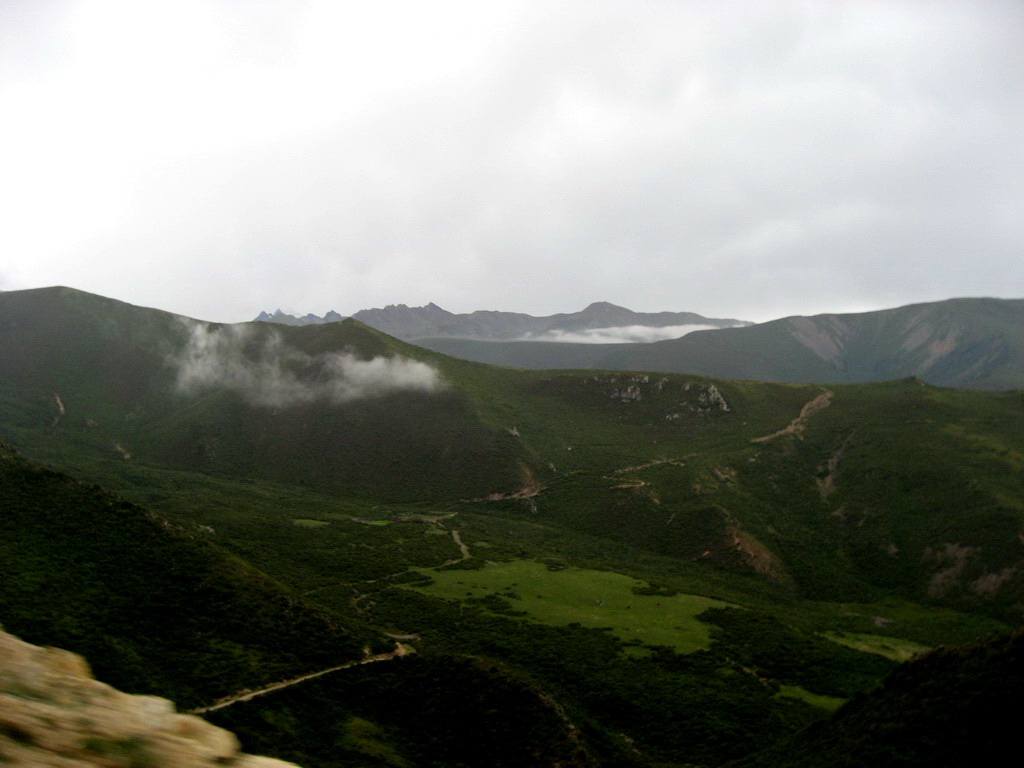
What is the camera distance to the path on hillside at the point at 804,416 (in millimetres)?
153250

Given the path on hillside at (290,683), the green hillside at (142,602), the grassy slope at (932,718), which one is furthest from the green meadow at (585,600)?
the grassy slope at (932,718)

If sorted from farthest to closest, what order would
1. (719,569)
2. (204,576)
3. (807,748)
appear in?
(719,569)
(204,576)
(807,748)

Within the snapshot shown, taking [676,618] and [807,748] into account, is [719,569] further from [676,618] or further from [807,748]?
[807,748]

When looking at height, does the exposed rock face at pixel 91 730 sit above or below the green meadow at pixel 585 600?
above

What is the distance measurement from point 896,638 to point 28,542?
9687cm

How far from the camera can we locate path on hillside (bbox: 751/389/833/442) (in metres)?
153

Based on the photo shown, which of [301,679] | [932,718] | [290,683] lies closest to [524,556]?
[301,679]

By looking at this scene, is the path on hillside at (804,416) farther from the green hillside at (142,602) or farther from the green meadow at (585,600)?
the green hillside at (142,602)

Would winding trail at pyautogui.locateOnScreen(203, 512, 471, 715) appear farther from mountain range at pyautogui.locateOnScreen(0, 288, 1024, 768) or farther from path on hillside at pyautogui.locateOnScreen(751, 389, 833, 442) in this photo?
path on hillside at pyautogui.locateOnScreen(751, 389, 833, 442)

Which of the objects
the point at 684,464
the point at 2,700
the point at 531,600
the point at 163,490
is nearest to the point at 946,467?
the point at 684,464

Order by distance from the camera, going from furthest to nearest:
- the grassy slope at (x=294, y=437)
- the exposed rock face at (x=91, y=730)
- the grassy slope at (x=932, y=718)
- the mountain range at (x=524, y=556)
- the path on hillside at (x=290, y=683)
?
the grassy slope at (x=294, y=437)
the mountain range at (x=524, y=556)
the path on hillside at (x=290, y=683)
the grassy slope at (x=932, y=718)
the exposed rock face at (x=91, y=730)

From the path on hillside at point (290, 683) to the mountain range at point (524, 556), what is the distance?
14.0 inches

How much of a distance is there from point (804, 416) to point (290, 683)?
155 m

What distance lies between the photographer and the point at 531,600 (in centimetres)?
7588
